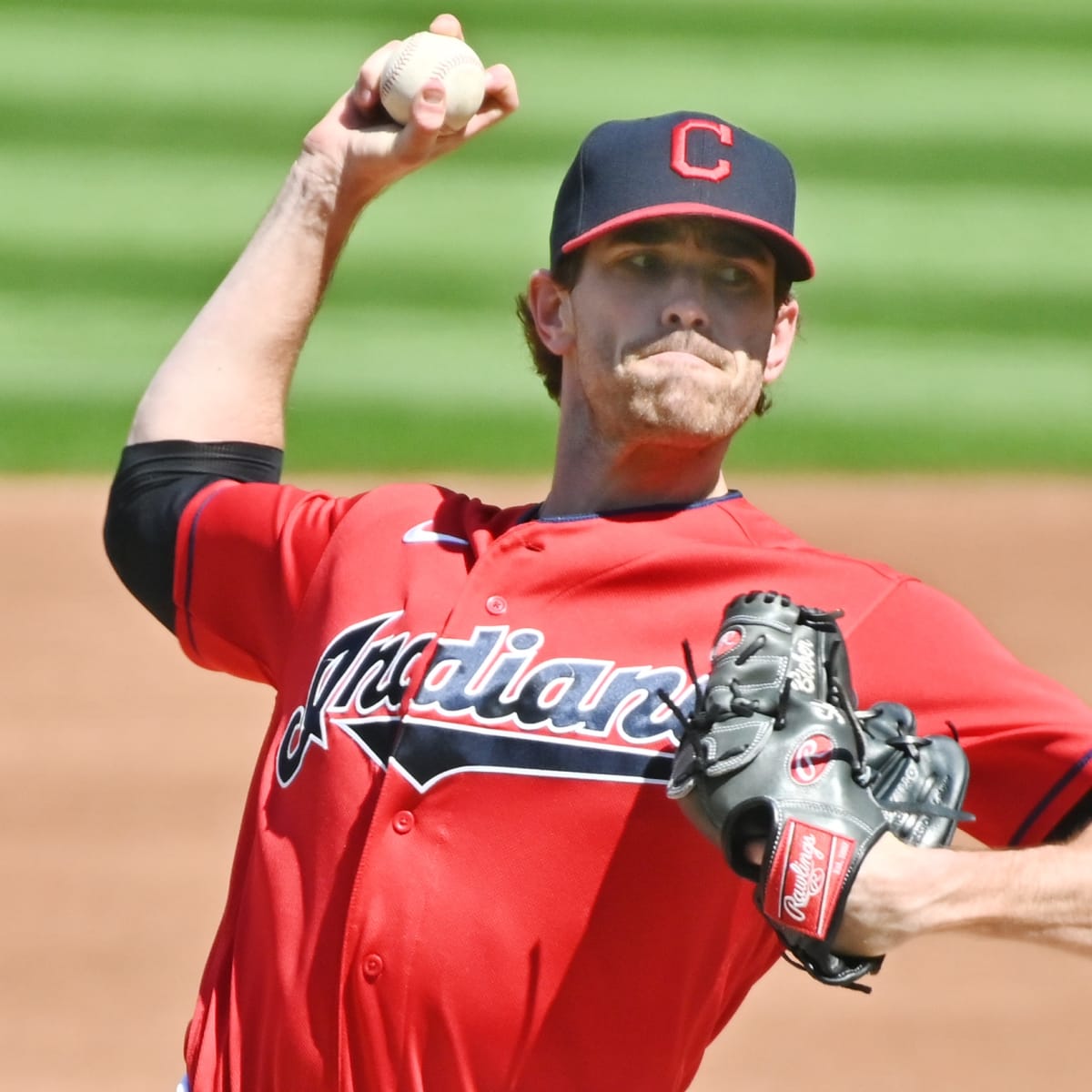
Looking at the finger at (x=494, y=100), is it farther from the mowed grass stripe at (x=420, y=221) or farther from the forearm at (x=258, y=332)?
the mowed grass stripe at (x=420, y=221)

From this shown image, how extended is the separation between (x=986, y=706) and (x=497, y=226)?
4.49 m

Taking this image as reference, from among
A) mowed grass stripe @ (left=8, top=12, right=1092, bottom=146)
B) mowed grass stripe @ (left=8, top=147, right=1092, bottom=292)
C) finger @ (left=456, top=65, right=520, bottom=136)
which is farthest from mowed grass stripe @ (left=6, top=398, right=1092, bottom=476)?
finger @ (left=456, top=65, right=520, bottom=136)

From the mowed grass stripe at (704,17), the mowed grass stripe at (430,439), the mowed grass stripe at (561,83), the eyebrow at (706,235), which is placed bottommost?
the mowed grass stripe at (430,439)

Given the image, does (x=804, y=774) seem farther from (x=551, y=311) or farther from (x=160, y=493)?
(x=160, y=493)

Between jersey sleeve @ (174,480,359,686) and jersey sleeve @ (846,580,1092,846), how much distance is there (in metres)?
0.73

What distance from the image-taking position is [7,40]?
6.27m

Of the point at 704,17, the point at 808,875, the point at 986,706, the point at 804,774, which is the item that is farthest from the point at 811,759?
the point at 704,17

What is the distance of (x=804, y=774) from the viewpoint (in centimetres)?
187

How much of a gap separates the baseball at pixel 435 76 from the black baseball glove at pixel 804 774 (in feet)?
3.26

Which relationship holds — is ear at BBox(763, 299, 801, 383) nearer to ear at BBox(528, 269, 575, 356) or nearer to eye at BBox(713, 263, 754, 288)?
eye at BBox(713, 263, 754, 288)

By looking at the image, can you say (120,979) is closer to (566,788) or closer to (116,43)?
(566,788)

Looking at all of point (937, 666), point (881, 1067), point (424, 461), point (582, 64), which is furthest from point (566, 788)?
point (582, 64)

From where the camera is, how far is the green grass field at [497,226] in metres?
6.23

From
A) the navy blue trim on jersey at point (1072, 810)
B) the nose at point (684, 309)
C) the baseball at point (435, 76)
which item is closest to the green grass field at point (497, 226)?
the baseball at point (435, 76)
